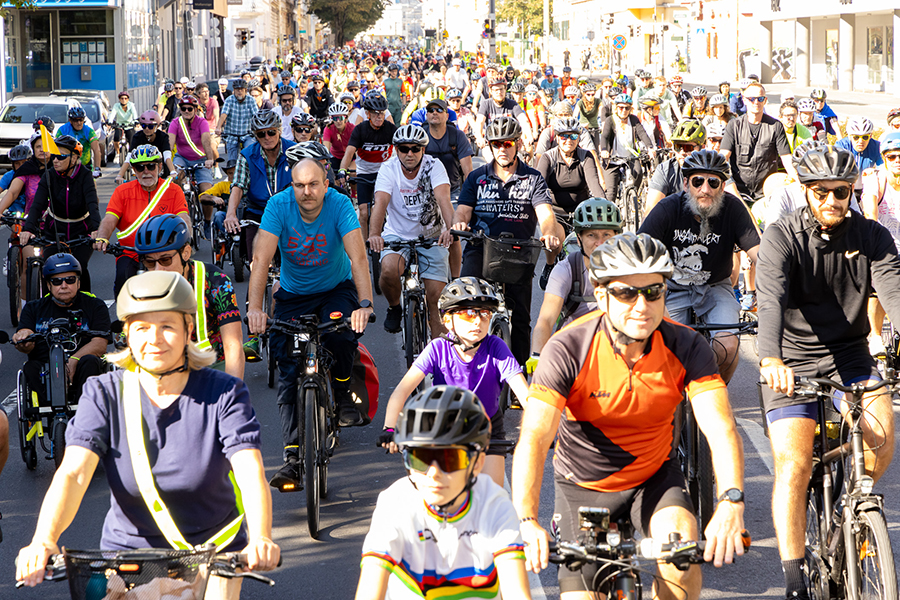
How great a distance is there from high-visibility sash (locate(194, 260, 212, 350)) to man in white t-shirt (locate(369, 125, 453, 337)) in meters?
3.26

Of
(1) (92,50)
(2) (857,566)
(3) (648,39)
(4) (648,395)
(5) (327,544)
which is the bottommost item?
(5) (327,544)

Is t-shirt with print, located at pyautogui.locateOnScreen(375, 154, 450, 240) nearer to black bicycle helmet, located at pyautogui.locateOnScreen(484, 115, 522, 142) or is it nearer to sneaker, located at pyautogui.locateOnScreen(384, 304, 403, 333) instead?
sneaker, located at pyautogui.locateOnScreen(384, 304, 403, 333)

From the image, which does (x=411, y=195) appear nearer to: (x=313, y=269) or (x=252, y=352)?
(x=252, y=352)

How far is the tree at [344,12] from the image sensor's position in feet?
444

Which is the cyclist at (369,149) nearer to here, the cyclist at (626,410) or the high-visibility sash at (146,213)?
the high-visibility sash at (146,213)

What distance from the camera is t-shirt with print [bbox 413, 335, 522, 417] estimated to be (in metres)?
5.70

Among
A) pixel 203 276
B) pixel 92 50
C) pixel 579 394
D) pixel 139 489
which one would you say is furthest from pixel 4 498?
pixel 92 50

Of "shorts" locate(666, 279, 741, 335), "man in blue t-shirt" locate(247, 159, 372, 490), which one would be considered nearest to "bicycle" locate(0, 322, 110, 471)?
"man in blue t-shirt" locate(247, 159, 372, 490)

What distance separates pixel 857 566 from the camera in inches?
164

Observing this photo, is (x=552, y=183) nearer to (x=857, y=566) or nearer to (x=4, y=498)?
(x=4, y=498)

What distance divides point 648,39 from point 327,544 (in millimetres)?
90800

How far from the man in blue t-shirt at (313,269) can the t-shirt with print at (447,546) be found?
329 cm

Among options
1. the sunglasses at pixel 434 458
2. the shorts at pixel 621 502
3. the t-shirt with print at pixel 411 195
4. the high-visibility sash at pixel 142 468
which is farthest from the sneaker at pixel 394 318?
the sunglasses at pixel 434 458

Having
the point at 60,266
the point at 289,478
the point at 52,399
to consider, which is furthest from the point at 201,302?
the point at 60,266
